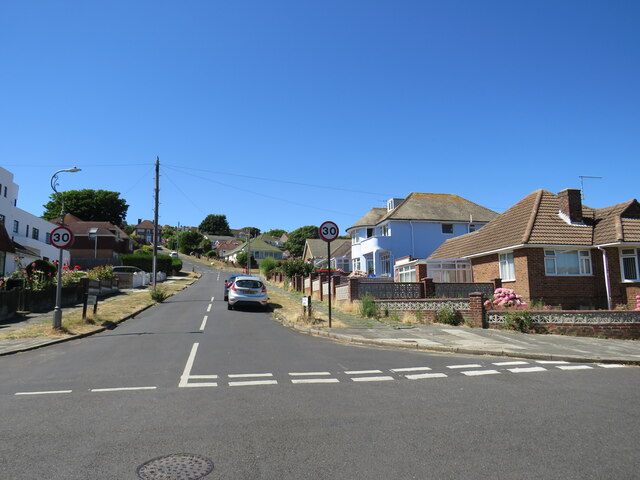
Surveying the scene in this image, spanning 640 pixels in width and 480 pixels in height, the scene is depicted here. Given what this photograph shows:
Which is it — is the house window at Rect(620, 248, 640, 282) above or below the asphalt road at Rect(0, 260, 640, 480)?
above

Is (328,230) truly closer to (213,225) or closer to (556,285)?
(556,285)

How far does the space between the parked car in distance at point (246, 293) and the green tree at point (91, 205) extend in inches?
2794

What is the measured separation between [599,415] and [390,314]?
13.9 meters

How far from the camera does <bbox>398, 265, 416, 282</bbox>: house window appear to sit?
30.2 metres

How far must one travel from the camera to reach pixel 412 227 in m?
42.6

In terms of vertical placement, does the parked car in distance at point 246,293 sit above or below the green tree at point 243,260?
below

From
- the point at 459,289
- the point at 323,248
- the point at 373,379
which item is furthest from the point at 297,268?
the point at 373,379

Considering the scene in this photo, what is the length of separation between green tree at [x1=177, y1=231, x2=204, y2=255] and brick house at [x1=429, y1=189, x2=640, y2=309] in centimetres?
10388

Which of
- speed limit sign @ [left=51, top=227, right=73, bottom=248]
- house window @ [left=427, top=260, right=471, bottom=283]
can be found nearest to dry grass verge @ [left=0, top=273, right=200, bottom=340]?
speed limit sign @ [left=51, top=227, right=73, bottom=248]

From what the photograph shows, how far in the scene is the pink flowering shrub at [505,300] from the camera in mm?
20203

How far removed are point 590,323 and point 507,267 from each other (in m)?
7.94

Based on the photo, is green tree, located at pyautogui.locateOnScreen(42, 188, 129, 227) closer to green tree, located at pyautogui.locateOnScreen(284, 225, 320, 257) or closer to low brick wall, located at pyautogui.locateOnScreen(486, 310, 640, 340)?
green tree, located at pyautogui.locateOnScreen(284, 225, 320, 257)

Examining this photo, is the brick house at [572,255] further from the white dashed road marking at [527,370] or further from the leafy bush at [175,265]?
the leafy bush at [175,265]

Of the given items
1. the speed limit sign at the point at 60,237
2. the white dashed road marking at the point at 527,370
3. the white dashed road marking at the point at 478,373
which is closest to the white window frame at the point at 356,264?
the speed limit sign at the point at 60,237
